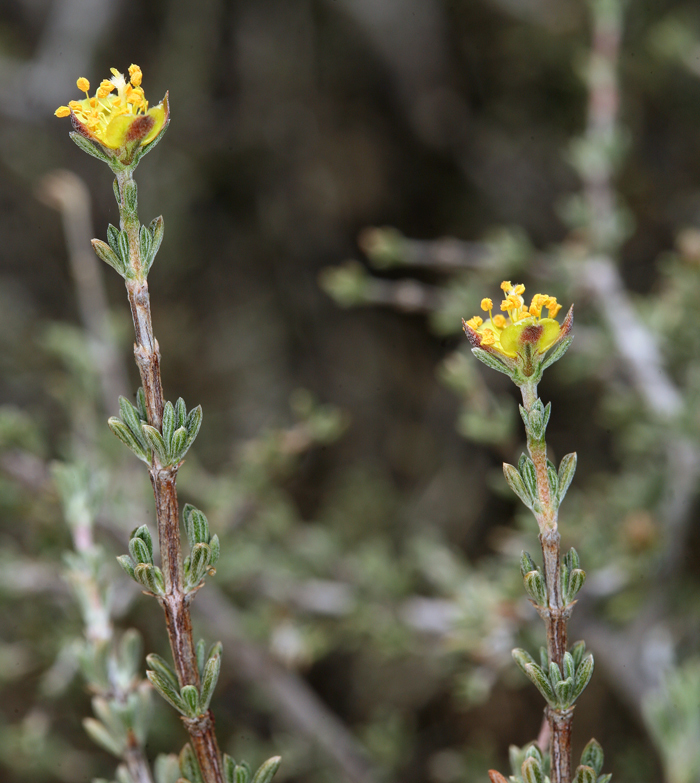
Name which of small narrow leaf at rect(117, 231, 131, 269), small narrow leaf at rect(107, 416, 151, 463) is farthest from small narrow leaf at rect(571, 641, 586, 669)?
small narrow leaf at rect(117, 231, 131, 269)

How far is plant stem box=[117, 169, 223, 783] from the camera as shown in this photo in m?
0.81

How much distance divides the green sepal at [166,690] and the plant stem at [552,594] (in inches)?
16.9

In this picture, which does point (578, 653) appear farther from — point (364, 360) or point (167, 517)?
point (364, 360)

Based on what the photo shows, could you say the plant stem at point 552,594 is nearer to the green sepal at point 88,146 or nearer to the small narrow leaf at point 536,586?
the small narrow leaf at point 536,586

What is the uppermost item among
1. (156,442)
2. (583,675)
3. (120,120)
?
(120,120)

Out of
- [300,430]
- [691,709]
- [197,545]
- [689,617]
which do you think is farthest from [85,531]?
[689,617]

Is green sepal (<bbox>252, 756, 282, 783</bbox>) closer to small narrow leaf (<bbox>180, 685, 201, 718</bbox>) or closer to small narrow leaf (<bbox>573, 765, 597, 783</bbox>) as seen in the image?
small narrow leaf (<bbox>180, 685, 201, 718</bbox>)

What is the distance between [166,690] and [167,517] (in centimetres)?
21

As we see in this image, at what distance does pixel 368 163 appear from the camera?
3658 mm

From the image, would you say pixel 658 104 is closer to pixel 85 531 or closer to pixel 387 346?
pixel 387 346

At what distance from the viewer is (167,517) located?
85cm

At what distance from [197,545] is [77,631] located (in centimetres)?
137

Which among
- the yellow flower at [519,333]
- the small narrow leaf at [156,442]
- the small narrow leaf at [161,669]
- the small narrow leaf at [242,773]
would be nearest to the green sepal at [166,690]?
the small narrow leaf at [161,669]

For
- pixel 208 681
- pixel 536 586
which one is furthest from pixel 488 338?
pixel 208 681
